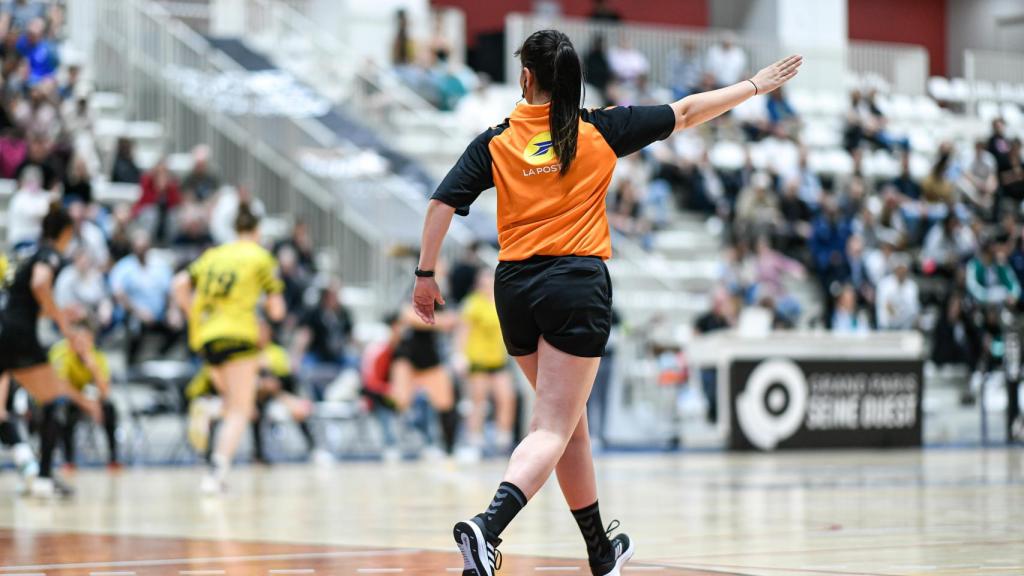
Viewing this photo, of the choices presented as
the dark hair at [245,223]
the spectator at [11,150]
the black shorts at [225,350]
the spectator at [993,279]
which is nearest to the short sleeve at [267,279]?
the dark hair at [245,223]

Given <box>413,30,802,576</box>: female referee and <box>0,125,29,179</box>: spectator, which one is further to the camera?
<box>0,125,29,179</box>: spectator

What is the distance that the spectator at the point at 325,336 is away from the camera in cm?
1939

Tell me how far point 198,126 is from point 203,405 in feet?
26.6

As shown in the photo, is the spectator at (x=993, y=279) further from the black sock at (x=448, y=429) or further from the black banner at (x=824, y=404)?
the black sock at (x=448, y=429)

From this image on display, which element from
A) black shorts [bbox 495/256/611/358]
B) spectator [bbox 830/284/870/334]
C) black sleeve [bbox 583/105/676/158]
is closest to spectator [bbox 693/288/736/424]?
spectator [bbox 830/284/870/334]

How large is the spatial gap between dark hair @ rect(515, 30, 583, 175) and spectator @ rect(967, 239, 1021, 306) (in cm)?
1850

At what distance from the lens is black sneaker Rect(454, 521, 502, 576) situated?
17.8 feet

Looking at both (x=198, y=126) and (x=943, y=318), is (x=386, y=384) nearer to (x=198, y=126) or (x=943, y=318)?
(x=198, y=126)

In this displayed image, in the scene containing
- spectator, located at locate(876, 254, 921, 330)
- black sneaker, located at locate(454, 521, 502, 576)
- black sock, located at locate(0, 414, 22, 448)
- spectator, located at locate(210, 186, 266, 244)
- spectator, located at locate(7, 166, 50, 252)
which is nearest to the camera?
black sneaker, located at locate(454, 521, 502, 576)

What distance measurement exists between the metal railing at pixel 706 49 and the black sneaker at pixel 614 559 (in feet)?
72.9

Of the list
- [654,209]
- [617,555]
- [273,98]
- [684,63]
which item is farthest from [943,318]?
[617,555]

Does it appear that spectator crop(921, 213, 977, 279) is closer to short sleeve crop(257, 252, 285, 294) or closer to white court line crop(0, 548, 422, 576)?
short sleeve crop(257, 252, 285, 294)

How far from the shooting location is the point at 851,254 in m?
24.6

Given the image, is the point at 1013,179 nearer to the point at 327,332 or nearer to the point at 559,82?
the point at 327,332
